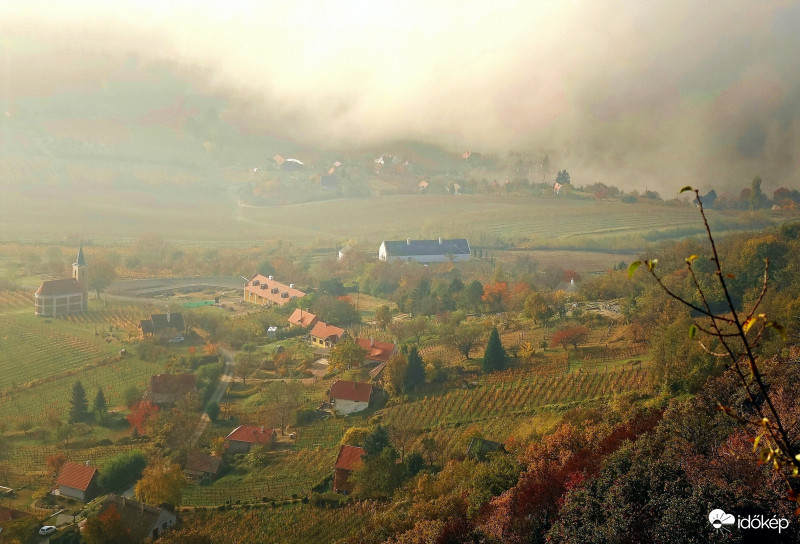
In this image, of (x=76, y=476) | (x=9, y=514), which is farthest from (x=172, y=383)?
(x=9, y=514)

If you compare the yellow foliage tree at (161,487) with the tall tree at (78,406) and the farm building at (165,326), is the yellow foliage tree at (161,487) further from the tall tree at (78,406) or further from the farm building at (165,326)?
the farm building at (165,326)

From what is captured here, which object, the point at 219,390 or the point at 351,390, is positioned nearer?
the point at 351,390

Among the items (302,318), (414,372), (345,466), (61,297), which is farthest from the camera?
(61,297)

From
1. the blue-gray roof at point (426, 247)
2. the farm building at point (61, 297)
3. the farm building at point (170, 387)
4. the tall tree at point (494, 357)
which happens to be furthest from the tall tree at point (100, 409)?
the blue-gray roof at point (426, 247)

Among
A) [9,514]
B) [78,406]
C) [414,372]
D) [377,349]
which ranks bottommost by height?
[9,514]

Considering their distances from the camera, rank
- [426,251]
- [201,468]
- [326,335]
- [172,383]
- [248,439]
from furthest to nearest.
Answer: [426,251] < [326,335] < [172,383] < [248,439] < [201,468]

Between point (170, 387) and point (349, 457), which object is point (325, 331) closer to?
point (170, 387)
